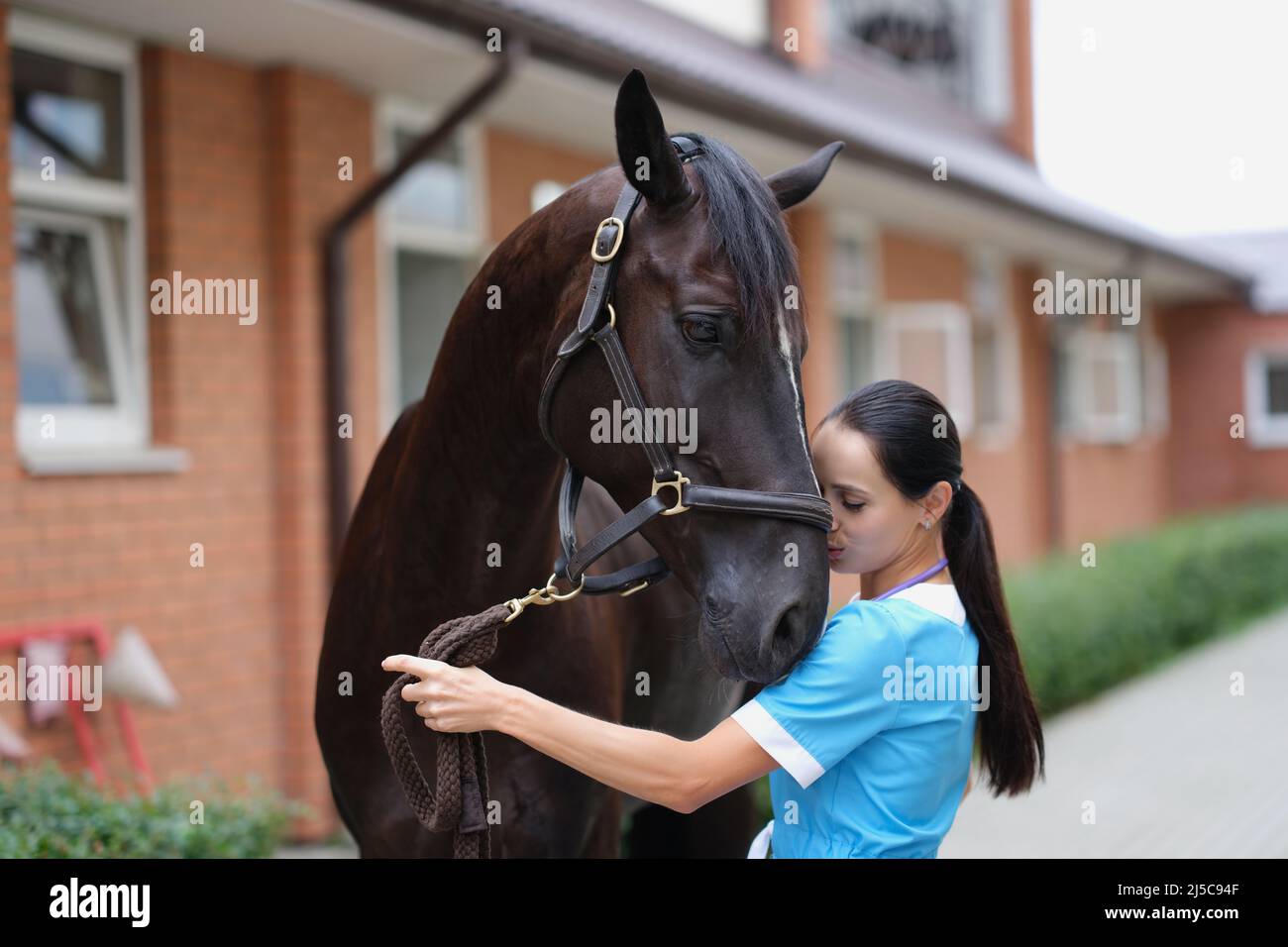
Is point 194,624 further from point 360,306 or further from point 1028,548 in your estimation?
point 1028,548

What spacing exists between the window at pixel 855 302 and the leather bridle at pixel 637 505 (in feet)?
29.1

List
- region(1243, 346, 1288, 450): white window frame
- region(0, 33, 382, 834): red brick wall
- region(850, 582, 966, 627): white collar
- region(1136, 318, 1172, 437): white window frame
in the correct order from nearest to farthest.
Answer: region(850, 582, 966, 627): white collar
region(0, 33, 382, 834): red brick wall
region(1136, 318, 1172, 437): white window frame
region(1243, 346, 1288, 450): white window frame

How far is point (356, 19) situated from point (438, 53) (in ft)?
1.88

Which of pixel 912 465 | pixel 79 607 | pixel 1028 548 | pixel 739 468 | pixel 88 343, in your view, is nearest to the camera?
pixel 739 468

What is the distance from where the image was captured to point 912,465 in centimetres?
201

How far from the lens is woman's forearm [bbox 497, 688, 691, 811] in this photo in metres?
1.84

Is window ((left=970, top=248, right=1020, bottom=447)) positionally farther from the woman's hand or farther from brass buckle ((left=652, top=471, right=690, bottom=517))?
the woman's hand

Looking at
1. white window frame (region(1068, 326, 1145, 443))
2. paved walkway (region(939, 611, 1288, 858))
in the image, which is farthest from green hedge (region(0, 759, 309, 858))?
white window frame (region(1068, 326, 1145, 443))

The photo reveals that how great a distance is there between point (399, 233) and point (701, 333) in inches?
193

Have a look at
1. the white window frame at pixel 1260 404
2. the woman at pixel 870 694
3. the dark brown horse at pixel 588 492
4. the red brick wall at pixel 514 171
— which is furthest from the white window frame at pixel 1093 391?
the woman at pixel 870 694

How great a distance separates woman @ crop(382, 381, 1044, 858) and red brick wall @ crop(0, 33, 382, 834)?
3.56 metres

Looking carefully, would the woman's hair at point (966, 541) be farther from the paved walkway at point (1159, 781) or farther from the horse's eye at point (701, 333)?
the paved walkway at point (1159, 781)

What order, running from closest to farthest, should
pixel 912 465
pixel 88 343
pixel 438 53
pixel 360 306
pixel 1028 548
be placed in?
1. pixel 912 465
2. pixel 88 343
3. pixel 438 53
4. pixel 360 306
5. pixel 1028 548
